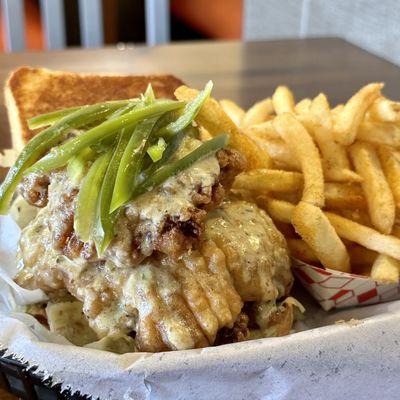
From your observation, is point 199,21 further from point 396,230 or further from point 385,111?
point 396,230

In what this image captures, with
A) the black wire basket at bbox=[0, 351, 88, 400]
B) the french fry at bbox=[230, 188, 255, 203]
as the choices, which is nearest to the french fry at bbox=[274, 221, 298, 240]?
the french fry at bbox=[230, 188, 255, 203]

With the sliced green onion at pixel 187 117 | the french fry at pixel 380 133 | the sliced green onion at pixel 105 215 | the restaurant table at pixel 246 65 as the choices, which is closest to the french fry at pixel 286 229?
the french fry at pixel 380 133

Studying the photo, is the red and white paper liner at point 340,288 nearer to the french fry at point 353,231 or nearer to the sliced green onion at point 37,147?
the french fry at point 353,231

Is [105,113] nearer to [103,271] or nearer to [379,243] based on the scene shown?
[103,271]

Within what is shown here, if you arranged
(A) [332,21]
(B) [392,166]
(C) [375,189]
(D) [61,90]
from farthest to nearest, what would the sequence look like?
(A) [332,21]
(D) [61,90]
(B) [392,166]
(C) [375,189]

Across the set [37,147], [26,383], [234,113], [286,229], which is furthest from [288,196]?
[26,383]
